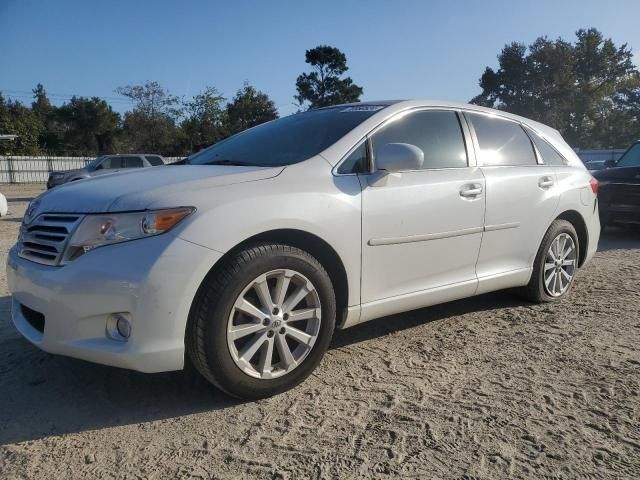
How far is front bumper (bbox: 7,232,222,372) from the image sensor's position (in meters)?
2.41

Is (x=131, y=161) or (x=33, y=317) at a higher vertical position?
(x=131, y=161)

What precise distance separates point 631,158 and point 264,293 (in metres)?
8.91

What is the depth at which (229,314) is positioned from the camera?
8.52ft

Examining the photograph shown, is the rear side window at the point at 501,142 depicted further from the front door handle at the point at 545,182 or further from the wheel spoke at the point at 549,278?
the wheel spoke at the point at 549,278

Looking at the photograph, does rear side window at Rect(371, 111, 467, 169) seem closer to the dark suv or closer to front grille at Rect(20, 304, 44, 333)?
front grille at Rect(20, 304, 44, 333)

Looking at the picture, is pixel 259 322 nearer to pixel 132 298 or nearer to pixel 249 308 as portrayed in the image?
pixel 249 308

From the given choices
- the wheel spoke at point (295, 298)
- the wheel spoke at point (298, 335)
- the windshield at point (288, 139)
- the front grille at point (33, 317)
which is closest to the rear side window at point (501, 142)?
the windshield at point (288, 139)

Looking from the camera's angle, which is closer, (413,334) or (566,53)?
(413,334)

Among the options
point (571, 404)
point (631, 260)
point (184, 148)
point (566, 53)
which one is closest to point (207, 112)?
point (184, 148)

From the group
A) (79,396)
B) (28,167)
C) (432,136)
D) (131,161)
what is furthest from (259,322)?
(28,167)

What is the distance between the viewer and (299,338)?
9.39ft

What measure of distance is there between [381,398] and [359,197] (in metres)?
1.13

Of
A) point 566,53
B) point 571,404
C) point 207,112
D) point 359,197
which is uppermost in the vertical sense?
point 566,53

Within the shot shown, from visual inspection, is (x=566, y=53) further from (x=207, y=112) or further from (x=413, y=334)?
(x=413, y=334)
